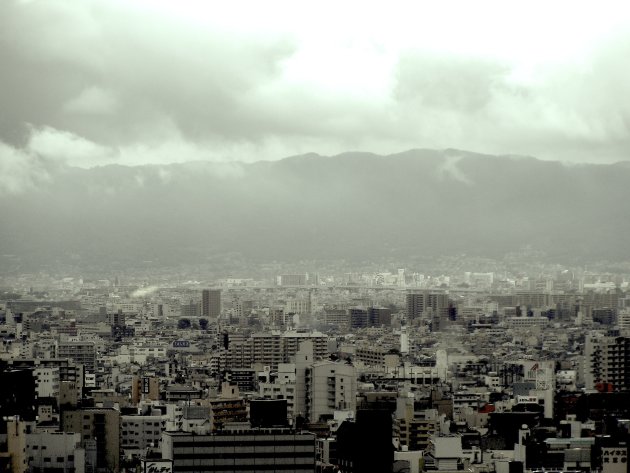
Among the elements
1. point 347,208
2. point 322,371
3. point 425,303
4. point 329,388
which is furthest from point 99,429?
point 347,208

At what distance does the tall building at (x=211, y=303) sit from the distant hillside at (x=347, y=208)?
577mm

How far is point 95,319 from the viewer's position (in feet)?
72.9

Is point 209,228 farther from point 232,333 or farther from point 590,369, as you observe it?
point 590,369

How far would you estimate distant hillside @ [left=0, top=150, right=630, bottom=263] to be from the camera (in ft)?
70.4

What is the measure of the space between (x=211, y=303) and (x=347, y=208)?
2.66 meters

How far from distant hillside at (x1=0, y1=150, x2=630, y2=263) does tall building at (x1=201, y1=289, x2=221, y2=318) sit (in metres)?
0.58

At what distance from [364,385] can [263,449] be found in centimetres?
727

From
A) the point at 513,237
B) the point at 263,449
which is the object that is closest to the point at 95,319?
the point at 513,237

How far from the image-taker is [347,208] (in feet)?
80.4

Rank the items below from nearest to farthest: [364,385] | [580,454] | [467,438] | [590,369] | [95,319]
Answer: [580,454] < [467,438] < [364,385] < [590,369] < [95,319]

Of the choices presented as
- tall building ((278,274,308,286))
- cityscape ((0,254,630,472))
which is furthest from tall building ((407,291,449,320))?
tall building ((278,274,308,286))

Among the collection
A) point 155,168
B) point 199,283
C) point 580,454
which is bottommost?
point 580,454

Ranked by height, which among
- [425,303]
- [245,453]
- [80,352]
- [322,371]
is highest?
[425,303]

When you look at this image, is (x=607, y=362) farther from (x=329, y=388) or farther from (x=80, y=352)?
(x=80, y=352)
